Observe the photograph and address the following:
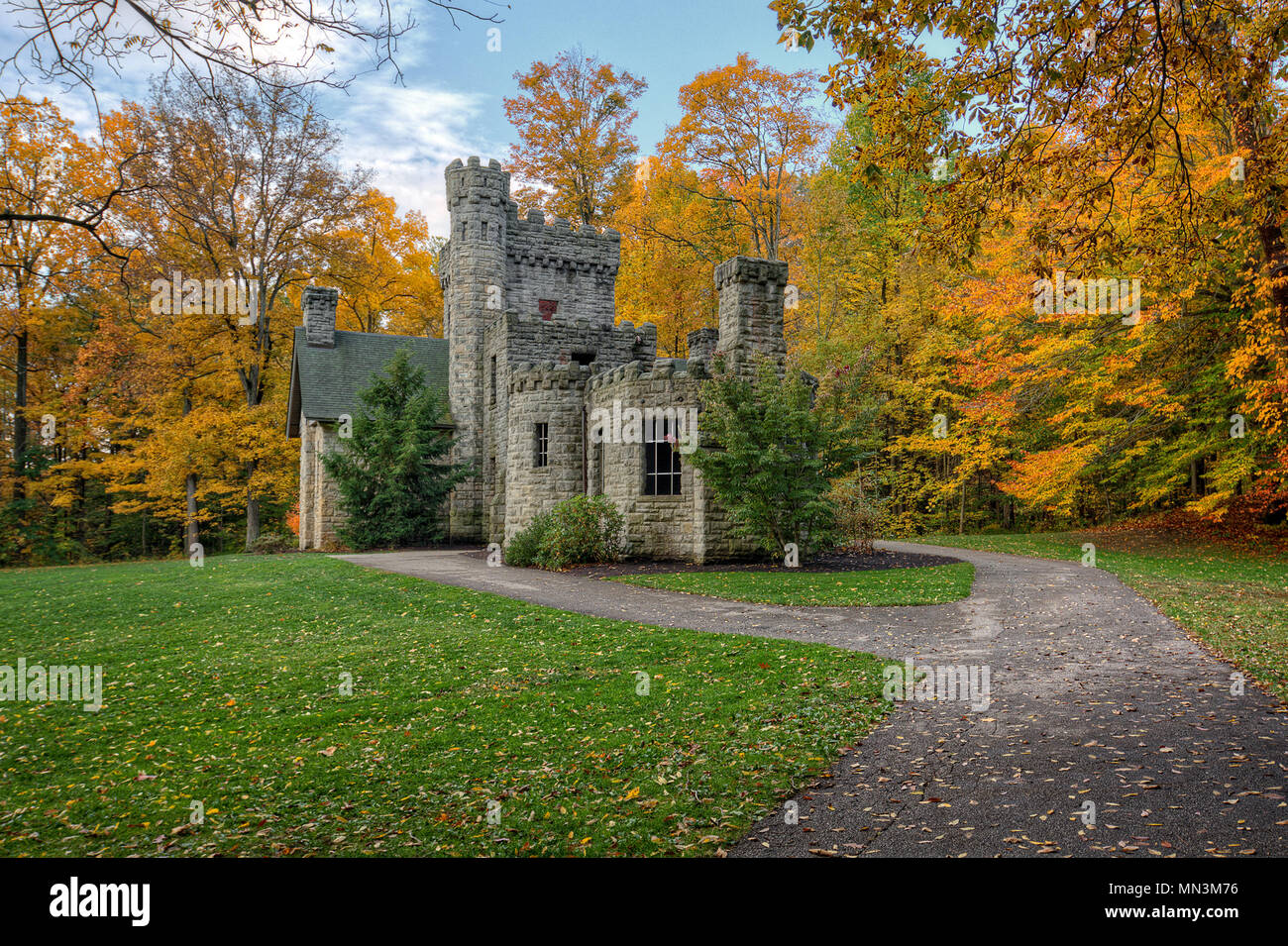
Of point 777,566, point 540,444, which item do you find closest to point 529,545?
point 540,444

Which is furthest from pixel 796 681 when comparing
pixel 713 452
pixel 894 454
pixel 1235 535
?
pixel 894 454

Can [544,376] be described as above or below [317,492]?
above

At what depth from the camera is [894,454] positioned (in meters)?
26.7

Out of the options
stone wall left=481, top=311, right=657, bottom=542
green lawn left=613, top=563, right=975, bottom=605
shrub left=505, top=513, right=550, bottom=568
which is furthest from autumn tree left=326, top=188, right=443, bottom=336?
green lawn left=613, top=563, right=975, bottom=605

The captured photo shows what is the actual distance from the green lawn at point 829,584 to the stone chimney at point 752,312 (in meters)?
4.74

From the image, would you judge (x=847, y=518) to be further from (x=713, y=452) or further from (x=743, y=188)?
(x=743, y=188)

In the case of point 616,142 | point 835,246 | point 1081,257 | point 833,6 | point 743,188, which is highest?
point 616,142

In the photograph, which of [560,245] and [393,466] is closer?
[393,466]

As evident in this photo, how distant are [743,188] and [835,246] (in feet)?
13.0

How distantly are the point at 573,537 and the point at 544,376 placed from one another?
4.88 meters

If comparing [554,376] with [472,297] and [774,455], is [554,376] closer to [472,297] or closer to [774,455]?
[774,455]

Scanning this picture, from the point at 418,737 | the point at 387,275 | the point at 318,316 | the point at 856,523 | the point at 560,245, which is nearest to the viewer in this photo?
the point at 418,737

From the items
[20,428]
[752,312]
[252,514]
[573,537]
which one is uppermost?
[752,312]

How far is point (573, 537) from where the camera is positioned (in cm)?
1656
